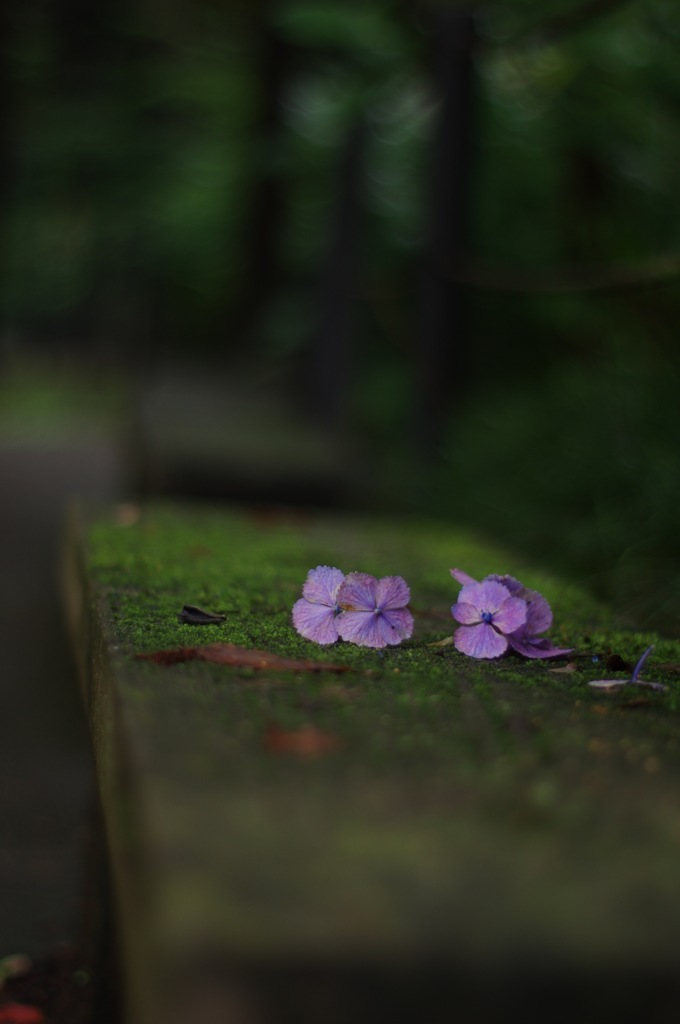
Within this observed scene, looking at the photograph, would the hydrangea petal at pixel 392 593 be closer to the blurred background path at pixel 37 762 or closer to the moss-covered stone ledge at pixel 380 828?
the moss-covered stone ledge at pixel 380 828

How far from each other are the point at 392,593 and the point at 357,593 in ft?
0.12

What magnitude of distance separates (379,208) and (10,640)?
2356 mm

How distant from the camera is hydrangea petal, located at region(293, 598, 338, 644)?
1.09 m

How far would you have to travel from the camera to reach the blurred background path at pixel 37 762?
1.40 meters

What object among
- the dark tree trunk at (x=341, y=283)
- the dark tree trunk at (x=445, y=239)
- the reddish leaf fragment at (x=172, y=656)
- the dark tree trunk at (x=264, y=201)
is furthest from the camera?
the dark tree trunk at (x=264, y=201)

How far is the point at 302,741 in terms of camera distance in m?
0.76

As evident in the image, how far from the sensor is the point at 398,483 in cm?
291

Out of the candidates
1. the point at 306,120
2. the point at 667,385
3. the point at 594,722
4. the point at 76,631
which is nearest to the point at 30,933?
the point at 76,631

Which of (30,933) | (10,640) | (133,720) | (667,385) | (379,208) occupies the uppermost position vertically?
(379,208)

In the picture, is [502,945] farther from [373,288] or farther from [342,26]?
[373,288]

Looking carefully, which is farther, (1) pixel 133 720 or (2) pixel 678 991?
(1) pixel 133 720

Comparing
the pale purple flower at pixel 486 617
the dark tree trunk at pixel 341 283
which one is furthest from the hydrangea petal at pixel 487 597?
the dark tree trunk at pixel 341 283

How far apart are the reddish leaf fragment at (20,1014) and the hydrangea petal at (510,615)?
25.0 inches

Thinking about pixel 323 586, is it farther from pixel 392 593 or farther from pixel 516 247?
pixel 516 247
